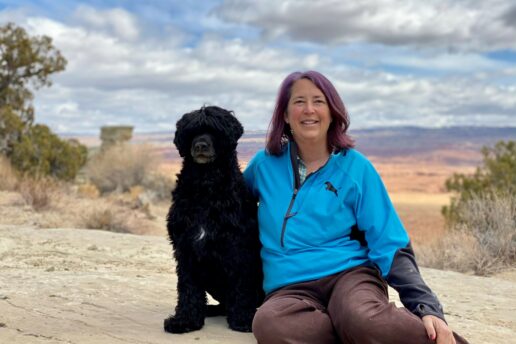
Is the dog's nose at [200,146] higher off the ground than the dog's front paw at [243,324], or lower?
higher

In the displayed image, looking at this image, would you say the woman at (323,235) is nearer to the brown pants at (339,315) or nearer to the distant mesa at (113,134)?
the brown pants at (339,315)

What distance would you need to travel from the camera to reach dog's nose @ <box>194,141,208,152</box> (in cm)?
418

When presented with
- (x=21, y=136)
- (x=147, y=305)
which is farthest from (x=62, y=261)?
(x=21, y=136)

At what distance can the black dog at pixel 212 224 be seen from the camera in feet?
14.1

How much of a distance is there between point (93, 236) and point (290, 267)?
6.00m

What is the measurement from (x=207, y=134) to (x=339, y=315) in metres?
1.41

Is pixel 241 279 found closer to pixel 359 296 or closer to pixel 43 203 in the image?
pixel 359 296

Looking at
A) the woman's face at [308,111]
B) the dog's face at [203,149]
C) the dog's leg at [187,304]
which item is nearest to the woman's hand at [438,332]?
the woman's face at [308,111]

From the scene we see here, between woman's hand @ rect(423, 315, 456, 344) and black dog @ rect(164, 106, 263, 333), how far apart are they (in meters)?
1.27

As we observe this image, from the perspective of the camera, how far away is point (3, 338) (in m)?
4.38

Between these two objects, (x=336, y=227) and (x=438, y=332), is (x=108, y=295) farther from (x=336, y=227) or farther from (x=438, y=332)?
(x=438, y=332)

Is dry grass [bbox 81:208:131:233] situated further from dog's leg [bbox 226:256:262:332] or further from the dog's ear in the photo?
the dog's ear

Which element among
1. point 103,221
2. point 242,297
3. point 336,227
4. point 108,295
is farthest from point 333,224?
point 103,221

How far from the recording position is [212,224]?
430 centimetres
